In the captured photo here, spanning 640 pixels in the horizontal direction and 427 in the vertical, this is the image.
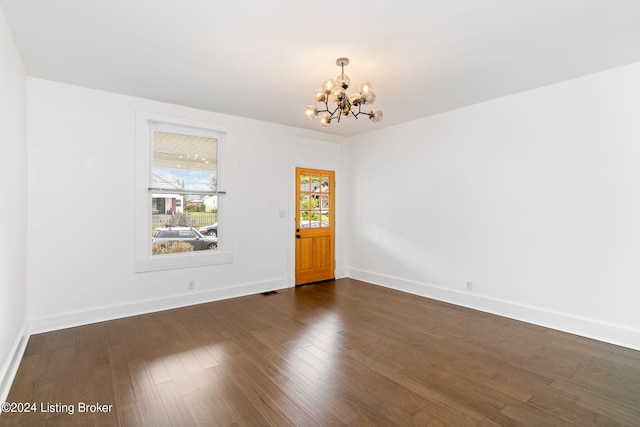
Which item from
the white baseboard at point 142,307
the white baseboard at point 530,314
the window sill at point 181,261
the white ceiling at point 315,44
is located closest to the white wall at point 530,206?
the white baseboard at point 530,314

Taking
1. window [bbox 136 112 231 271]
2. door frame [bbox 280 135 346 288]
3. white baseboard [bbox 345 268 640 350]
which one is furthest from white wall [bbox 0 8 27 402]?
white baseboard [bbox 345 268 640 350]

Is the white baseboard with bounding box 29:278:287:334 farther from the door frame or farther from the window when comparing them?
the door frame

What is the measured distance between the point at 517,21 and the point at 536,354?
9.46ft

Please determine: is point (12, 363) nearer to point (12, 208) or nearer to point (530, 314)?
point (12, 208)

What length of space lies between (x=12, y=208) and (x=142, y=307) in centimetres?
188

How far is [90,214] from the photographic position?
3.74m

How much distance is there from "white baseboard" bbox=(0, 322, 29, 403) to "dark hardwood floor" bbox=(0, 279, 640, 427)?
5cm

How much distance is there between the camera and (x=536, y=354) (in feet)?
9.75

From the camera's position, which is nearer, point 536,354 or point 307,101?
point 536,354

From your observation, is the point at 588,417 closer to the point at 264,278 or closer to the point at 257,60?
the point at 257,60

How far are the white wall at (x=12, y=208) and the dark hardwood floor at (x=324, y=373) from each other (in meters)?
0.24

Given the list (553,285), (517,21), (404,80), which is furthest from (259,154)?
(553,285)

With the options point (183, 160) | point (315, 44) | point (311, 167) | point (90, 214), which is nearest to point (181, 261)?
point (90, 214)

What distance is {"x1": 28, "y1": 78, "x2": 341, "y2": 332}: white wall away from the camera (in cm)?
346
